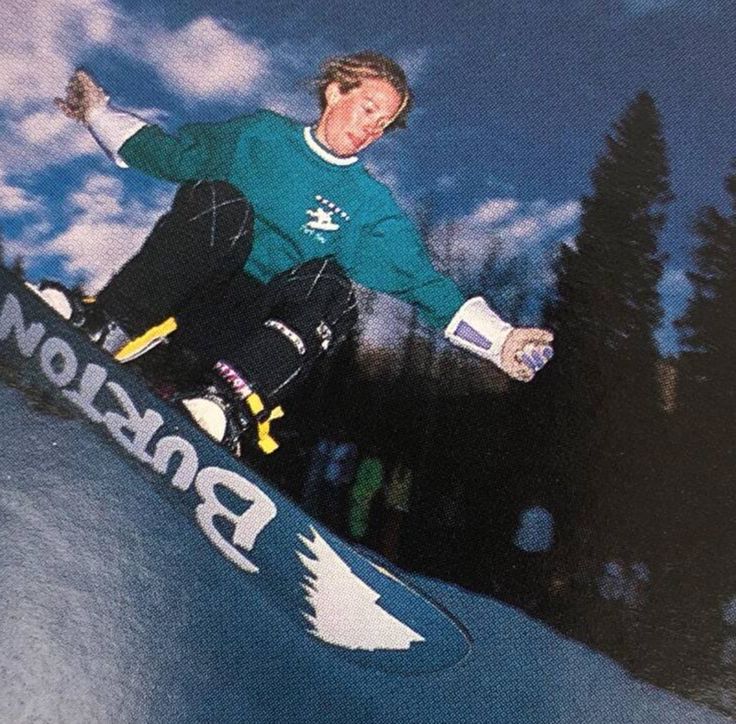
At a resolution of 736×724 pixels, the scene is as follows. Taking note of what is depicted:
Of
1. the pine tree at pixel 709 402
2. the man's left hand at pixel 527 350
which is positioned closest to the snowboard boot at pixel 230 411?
the man's left hand at pixel 527 350

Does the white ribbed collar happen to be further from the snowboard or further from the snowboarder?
the snowboard

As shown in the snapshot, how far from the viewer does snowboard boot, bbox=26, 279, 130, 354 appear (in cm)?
114

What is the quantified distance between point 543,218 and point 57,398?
2.31ft

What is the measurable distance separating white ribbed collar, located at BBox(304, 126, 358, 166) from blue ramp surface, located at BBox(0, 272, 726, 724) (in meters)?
0.39

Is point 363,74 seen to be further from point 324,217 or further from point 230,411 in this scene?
point 230,411

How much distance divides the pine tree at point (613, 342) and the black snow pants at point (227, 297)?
0.29 metres

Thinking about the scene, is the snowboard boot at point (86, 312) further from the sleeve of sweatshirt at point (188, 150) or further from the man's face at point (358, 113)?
the man's face at point (358, 113)

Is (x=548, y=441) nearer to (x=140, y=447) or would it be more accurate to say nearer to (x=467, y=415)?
(x=467, y=415)

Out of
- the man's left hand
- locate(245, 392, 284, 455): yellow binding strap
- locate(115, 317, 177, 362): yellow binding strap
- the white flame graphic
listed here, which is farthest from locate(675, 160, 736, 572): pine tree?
locate(115, 317, 177, 362): yellow binding strap

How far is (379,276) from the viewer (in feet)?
3.67

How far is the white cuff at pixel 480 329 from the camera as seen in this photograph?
111cm

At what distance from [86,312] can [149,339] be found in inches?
3.7

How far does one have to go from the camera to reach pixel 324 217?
1104 millimetres

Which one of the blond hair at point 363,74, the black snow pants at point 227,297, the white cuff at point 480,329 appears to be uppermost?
the blond hair at point 363,74
